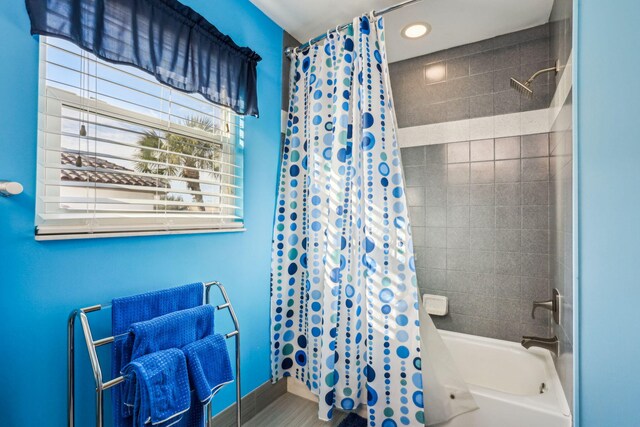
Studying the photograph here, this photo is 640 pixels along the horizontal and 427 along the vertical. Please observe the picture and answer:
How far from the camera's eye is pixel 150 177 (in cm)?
133

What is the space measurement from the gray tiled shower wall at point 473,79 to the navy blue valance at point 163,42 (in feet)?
4.13

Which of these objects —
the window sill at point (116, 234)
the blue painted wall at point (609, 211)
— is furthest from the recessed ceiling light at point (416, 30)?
the window sill at point (116, 234)

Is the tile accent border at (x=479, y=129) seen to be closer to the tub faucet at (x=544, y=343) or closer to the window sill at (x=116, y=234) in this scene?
the tub faucet at (x=544, y=343)

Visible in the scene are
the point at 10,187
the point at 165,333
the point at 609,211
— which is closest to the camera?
the point at 10,187

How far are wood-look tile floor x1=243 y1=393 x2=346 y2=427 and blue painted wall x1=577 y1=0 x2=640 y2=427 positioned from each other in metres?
1.25

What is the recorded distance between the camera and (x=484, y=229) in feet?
6.96

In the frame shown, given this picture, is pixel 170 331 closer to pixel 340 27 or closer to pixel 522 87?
pixel 340 27

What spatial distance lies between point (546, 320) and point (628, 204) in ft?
4.62

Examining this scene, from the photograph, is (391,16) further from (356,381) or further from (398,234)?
(356,381)

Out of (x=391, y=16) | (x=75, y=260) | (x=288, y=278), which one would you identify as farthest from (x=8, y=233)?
(x=391, y=16)

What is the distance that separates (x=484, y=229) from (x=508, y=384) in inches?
39.3

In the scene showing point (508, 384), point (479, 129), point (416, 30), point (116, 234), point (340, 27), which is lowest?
point (508, 384)

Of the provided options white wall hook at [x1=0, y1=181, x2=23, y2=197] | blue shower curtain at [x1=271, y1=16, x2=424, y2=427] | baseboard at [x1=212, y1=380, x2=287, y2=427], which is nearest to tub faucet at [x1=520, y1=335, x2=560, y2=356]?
blue shower curtain at [x1=271, y1=16, x2=424, y2=427]

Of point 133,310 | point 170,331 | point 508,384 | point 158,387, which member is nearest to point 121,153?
point 133,310
